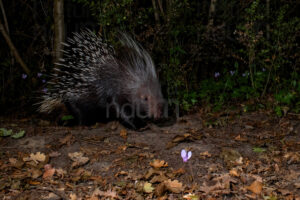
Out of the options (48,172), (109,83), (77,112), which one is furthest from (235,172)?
(77,112)

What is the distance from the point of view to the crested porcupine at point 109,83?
4.33 metres

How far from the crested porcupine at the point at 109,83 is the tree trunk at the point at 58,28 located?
1.76ft

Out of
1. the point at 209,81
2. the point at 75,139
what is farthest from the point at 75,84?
the point at 209,81

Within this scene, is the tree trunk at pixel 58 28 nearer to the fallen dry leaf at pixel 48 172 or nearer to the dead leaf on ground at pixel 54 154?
the dead leaf on ground at pixel 54 154

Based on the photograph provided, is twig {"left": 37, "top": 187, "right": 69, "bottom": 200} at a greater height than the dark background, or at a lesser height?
lesser

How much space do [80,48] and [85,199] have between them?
2.49 metres

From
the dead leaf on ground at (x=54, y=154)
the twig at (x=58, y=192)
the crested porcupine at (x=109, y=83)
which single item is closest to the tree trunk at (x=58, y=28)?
the crested porcupine at (x=109, y=83)

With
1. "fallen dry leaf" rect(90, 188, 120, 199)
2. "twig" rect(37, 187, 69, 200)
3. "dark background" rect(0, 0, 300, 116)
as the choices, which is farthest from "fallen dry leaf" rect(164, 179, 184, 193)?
"dark background" rect(0, 0, 300, 116)

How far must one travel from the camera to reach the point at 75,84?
4391mm

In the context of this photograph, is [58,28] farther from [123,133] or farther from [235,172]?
[235,172]

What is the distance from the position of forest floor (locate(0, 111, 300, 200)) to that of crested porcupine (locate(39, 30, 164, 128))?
1.15 feet

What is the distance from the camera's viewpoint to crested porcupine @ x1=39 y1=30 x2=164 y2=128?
4.33m

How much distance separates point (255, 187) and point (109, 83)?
255 cm

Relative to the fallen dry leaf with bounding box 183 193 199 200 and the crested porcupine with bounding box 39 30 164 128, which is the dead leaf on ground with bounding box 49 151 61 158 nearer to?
the crested porcupine with bounding box 39 30 164 128
